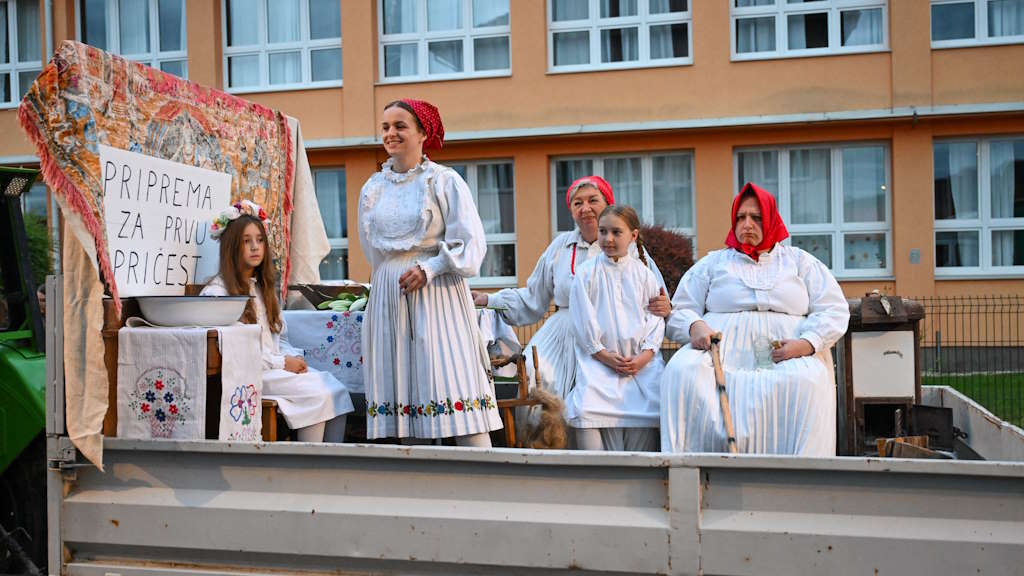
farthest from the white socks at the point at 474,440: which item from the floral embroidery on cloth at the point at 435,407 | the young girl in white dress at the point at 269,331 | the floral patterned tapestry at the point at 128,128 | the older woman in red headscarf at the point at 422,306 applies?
the floral patterned tapestry at the point at 128,128

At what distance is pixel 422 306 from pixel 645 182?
10.9 metres

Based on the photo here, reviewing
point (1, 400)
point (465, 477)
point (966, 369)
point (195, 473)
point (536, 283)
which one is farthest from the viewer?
point (966, 369)

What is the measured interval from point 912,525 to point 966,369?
465 inches

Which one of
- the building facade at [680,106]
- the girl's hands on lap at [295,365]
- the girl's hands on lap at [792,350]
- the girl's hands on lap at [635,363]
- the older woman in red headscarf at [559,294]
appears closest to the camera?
the girl's hands on lap at [792,350]

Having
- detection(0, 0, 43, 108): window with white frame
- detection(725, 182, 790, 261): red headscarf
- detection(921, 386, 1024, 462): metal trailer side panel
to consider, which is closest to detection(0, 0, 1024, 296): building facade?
detection(0, 0, 43, 108): window with white frame

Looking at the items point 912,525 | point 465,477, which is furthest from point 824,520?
point 465,477

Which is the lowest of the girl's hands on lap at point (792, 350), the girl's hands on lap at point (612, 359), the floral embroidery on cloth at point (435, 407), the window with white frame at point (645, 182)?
the floral embroidery on cloth at point (435, 407)

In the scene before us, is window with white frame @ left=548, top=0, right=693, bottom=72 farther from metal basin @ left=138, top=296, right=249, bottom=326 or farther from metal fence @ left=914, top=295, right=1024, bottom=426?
metal basin @ left=138, top=296, right=249, bottom=326

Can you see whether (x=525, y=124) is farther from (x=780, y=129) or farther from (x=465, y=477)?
(x=465, y=477)

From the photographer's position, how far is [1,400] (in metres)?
3.55

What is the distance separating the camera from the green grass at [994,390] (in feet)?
29.4

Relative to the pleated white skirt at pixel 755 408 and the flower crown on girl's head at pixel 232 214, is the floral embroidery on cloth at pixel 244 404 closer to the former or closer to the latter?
the flower crown on girl's head at pixel 232 214

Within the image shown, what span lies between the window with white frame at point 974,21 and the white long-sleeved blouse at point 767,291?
1098 cm

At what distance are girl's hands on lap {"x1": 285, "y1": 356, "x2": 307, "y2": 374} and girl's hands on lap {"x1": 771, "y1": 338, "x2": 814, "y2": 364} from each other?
6.88 feet
